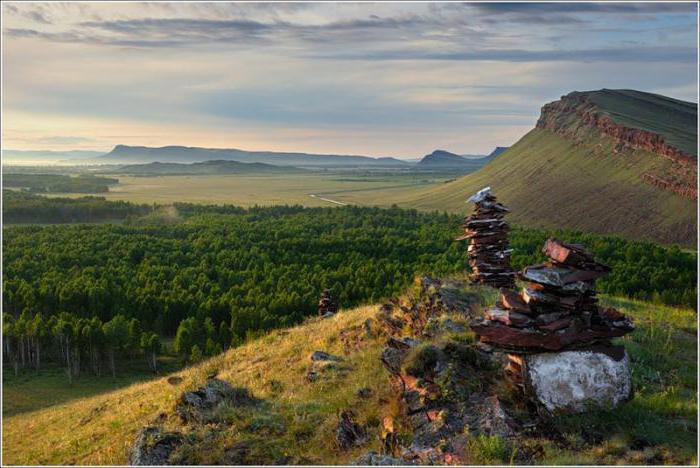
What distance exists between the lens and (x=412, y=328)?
2480 centimetres

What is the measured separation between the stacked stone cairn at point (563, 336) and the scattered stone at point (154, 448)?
383 inches

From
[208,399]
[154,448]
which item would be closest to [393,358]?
[208,399]

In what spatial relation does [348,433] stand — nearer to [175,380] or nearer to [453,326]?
[453,326]

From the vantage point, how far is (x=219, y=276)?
101500 millimetres

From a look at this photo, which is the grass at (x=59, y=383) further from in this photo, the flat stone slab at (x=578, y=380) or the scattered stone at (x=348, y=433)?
the flat stone slab at (x=578, y=380)

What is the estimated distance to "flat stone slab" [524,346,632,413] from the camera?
647 inches

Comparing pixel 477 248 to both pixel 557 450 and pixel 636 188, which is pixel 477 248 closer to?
pixel 557 450

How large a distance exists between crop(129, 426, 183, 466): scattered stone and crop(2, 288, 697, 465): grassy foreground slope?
0.91 meters

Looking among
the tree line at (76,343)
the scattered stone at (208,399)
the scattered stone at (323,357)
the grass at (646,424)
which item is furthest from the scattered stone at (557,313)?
the tree line at (76,343)

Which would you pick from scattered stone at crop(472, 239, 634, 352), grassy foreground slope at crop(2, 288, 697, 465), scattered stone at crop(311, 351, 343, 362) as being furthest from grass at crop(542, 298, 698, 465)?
scattered stone at crop(311, 351, 343, 362)

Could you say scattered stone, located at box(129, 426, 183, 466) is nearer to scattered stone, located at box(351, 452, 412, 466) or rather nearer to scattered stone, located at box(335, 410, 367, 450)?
scattered stone, located at box(335, 410, 367, 450)

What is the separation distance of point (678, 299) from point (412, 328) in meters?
61.3

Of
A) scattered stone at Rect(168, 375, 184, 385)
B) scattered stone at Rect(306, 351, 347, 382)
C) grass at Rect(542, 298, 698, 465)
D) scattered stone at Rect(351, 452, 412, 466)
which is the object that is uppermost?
grass at Rect(542, 298, 698, 465)

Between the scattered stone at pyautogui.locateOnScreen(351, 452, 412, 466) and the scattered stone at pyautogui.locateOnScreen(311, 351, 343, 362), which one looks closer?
the scattered stone at pyautogui.locateOnScreen(351, 452, 412, 466)
